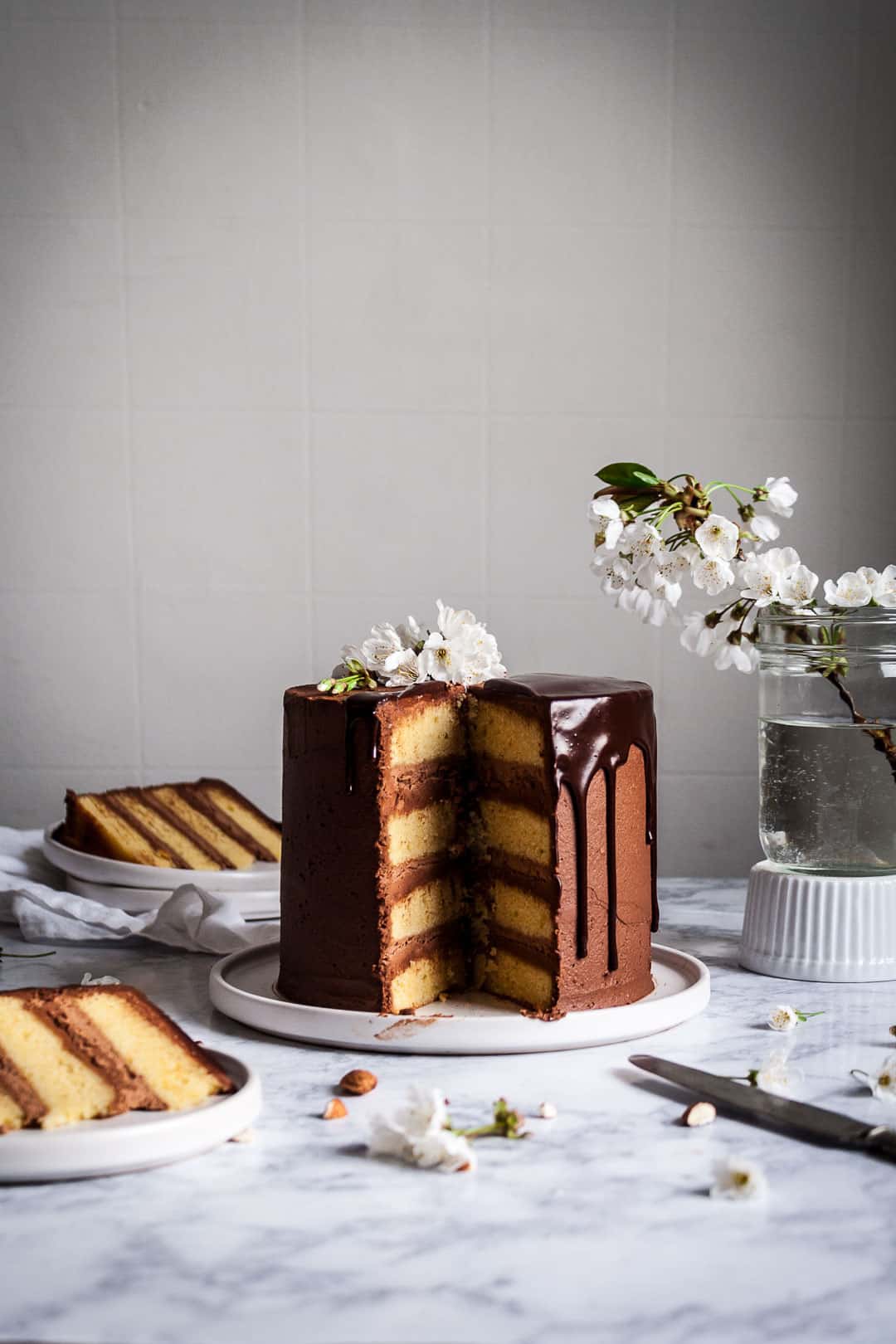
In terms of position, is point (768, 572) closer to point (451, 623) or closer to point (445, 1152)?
point (451, 623)

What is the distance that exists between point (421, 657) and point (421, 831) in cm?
19

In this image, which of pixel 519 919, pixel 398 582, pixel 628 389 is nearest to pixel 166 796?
pixel 398 582

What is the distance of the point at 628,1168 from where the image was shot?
3.52 ft

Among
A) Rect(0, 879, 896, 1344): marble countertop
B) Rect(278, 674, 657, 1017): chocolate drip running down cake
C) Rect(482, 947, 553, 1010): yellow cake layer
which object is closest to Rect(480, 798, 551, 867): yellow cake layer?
Rect(278, 674, 657, 1017): chocolate drip running down cake

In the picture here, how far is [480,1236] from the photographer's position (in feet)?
3.16

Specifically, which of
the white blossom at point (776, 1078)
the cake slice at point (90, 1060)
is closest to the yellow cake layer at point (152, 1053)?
the cake slice at point (90, 1060)

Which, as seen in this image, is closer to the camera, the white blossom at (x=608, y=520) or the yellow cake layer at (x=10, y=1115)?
the yellow cake layer at (x=10, y=1115)

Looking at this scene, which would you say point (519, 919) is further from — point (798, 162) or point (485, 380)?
point (798, 162)

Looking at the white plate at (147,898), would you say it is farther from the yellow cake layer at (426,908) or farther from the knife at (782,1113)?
the knife at (782,1113)

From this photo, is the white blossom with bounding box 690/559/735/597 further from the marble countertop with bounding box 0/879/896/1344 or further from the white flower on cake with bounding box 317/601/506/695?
the marble countertop with bounding box 0/879/896/1344

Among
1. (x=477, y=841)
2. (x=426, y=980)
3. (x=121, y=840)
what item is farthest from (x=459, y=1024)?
(x=121, y=840)

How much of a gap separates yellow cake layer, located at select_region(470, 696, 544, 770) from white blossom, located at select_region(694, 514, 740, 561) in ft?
0.92

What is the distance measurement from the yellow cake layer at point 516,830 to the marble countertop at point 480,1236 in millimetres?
230

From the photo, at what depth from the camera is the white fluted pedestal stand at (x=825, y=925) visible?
156 cm
